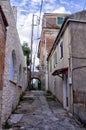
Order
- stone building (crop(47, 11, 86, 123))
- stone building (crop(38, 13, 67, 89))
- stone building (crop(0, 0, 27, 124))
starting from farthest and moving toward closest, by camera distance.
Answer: stone building (crop(38, 13, 67, 89)), stone building (crop(47, 11, 86, 123)), stone building (crop(0, 0, 27, 124))

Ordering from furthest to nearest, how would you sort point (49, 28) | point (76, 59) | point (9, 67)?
1. point (49, 28)
2. point (76, 59)
3. point (9, 67)

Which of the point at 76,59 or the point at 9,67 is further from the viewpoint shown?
the point at 76,59

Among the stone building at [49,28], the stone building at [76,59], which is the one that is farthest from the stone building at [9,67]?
the stone building at [49,28]

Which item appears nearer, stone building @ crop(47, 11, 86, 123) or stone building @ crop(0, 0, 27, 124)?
stone building @ crop(0, 0, 27, 124)

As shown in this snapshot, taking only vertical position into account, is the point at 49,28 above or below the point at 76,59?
above

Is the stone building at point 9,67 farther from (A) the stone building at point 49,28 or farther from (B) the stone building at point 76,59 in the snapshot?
(A) the stone building at point 49,28

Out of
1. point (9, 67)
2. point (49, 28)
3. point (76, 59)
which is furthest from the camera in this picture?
point (49, 28)

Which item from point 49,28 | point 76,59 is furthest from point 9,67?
point 49,28

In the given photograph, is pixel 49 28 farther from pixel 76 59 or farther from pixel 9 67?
pixel 9 67

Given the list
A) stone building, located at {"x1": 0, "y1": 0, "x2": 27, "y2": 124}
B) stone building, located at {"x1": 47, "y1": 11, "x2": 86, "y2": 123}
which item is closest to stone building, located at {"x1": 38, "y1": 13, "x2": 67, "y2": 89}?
stone building, located at {"x1": 47, "y1": 11, "x2": 86, "y2": 123}

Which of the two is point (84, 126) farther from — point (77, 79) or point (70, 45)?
point (70, 45)

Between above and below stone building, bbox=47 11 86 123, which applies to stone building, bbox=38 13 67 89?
above

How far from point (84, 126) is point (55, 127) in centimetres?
121

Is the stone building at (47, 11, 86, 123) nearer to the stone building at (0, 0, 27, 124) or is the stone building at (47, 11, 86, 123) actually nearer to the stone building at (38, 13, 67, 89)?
the stone building at (0, 0, 27, 124)
